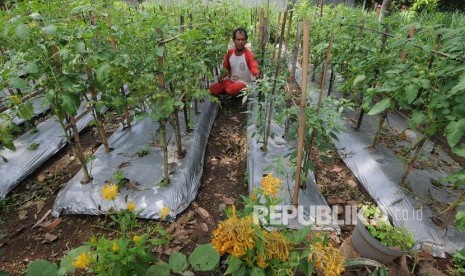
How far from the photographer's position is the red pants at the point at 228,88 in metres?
4.39

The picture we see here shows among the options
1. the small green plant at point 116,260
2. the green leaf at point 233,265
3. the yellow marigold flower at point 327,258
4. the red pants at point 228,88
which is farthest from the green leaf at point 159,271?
the red pants at point 228,88

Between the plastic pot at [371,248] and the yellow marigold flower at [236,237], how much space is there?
106 cm

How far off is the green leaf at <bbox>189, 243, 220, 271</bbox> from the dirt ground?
650 millimetres

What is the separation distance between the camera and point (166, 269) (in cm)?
159

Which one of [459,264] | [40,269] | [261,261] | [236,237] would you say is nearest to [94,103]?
[40,269]

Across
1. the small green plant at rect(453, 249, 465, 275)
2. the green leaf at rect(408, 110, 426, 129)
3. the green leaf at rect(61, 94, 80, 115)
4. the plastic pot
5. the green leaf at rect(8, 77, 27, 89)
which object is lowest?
the small green plant at rect(453, 249, 465, 275)

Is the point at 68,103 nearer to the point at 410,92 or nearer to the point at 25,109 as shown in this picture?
the point at 25,109

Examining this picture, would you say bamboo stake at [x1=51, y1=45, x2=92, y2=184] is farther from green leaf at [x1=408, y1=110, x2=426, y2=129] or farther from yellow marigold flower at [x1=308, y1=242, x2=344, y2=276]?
green leaf at [x1=408, y1=110, x2=426, y2=129]

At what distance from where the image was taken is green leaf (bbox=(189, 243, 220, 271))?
1.55 meters

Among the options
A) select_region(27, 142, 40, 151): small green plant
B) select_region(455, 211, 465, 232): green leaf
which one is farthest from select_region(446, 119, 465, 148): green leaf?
select_region(27, 142, 40, 151): small green plant

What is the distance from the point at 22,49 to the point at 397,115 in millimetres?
4453

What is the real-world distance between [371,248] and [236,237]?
1.20m

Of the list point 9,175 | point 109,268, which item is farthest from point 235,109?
point 109,268

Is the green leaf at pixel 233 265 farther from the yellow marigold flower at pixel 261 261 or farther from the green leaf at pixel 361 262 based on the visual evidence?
the green leaf at pixel 361 262
